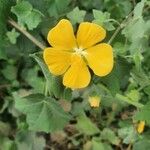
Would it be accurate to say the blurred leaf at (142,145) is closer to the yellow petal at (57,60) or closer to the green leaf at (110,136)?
the green leaf at (110,136)

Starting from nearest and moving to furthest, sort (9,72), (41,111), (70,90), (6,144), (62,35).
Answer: (62,35)
(70,90)
(41,111)
(6,144)
(9,72)

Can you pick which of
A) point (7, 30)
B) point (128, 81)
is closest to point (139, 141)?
point (128, 81)

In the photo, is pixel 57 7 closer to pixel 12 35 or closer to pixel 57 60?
pixel 12 35

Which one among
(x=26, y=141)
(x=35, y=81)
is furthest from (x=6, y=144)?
(x=35, y=81)

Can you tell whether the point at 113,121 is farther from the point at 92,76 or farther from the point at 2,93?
the point at 92,76

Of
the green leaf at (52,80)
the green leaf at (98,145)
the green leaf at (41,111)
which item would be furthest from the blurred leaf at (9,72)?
the green leaf at (52,80)

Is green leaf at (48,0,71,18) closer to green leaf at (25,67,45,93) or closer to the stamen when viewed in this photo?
green leaf at (25,67,45,93)

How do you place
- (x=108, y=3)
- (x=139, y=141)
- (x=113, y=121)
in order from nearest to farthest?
1. (x=139, y=141)
2. (x=108, y=3)
3. (x=113, y=121)
